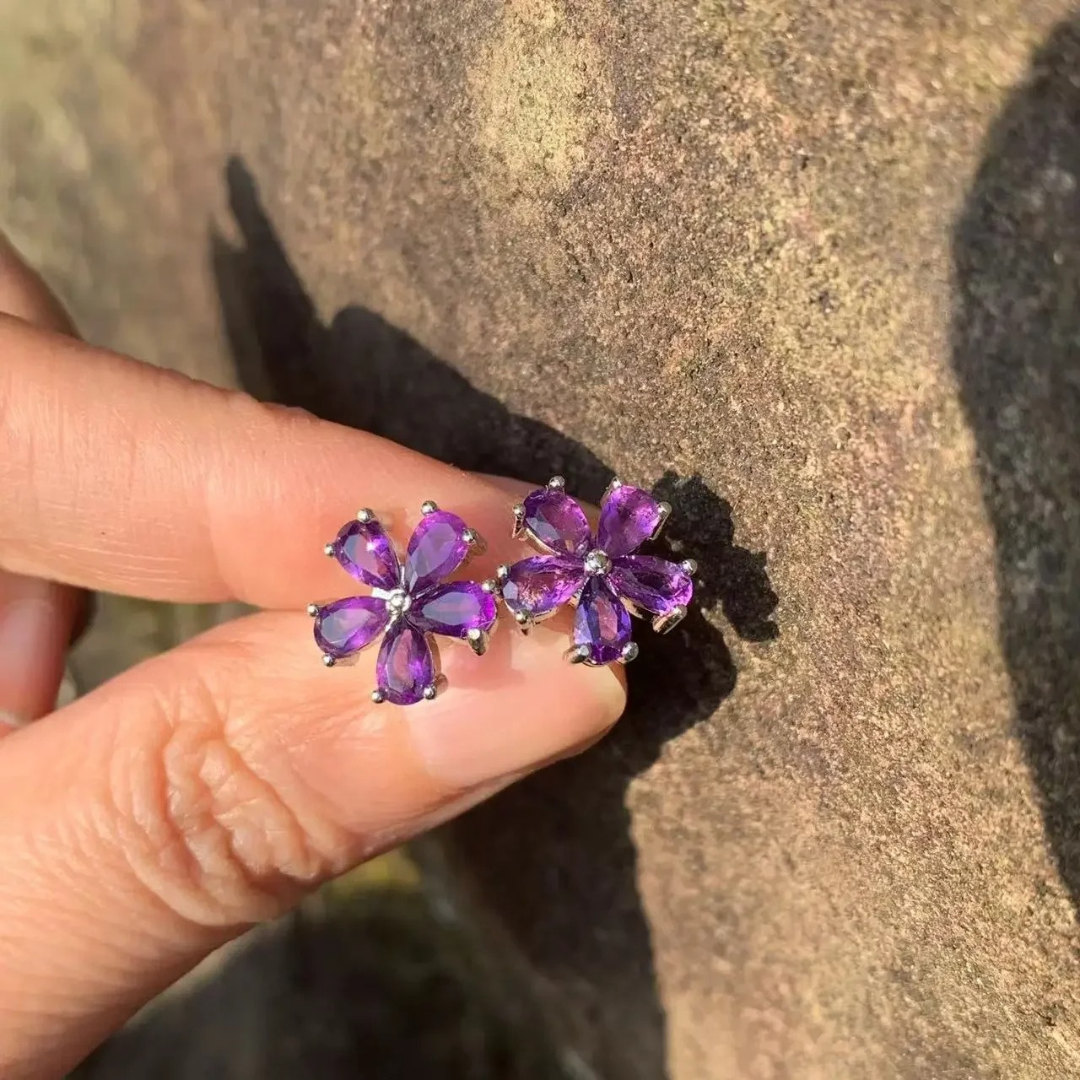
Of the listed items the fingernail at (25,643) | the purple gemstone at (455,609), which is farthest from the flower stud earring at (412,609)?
the fingernail at (25,643)

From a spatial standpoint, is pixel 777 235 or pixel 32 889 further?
pixel 32 889

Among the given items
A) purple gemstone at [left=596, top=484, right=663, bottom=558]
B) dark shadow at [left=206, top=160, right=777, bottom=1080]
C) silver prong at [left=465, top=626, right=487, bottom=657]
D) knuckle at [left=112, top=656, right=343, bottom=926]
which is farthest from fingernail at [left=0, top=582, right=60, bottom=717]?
purple gemstone at [left=596, top=484, right=663, bottom=558]

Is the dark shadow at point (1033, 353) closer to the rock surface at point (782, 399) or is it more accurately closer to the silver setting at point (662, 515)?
the rock surface at point (782, 399)

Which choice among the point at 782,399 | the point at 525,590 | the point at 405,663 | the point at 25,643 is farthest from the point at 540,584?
the point at 25,643

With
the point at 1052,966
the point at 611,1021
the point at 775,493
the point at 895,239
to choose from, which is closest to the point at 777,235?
the point at 895,239

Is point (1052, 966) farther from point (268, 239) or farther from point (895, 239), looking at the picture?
point (268, 239)

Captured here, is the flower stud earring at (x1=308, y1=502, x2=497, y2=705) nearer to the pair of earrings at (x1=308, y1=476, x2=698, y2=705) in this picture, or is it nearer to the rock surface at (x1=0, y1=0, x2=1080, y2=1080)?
the pair of earrings at (x1=308, y1=476, x2=698, y2=705)
